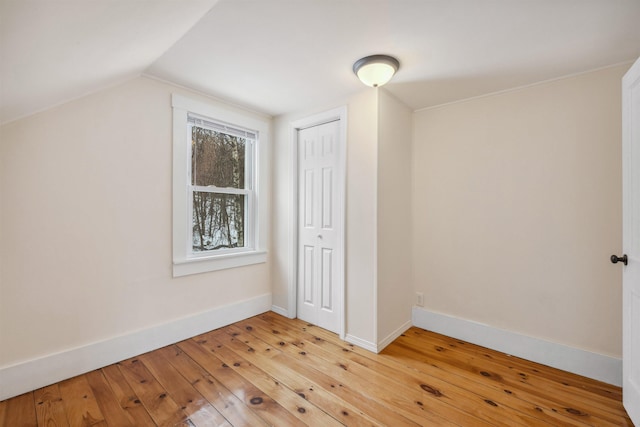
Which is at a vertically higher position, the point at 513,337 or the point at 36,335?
the point at 36,335

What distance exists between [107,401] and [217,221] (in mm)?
1684

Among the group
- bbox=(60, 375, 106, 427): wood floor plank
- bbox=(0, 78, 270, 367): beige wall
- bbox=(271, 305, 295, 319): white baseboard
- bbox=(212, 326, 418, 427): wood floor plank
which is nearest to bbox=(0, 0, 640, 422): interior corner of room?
bbox=(0, 78, 270, 367): beige wall

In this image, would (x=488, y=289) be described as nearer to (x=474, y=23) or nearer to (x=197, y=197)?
(x=474, y=23)

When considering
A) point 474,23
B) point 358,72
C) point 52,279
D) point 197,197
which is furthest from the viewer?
point 197,197

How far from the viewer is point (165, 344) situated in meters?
2.51

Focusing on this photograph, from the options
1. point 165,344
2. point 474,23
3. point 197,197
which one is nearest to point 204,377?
point 165,344

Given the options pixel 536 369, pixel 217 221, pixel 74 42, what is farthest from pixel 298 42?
pixel 536 369

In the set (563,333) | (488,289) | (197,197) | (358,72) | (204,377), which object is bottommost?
(204,377)

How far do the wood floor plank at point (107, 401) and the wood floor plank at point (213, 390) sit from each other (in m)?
0.41

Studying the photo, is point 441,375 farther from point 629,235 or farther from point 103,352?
point 103,352

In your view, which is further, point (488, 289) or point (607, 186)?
point (488, 289)

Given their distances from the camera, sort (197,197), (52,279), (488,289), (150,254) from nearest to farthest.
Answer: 1. (52,279)
2. (150,254)
3. (488,289)
4. (197,197)

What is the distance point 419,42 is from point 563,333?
8.24 ft

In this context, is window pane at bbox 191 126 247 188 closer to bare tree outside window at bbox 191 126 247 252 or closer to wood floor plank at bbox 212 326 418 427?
bare tree outside window at bbox 191 126 247 252
